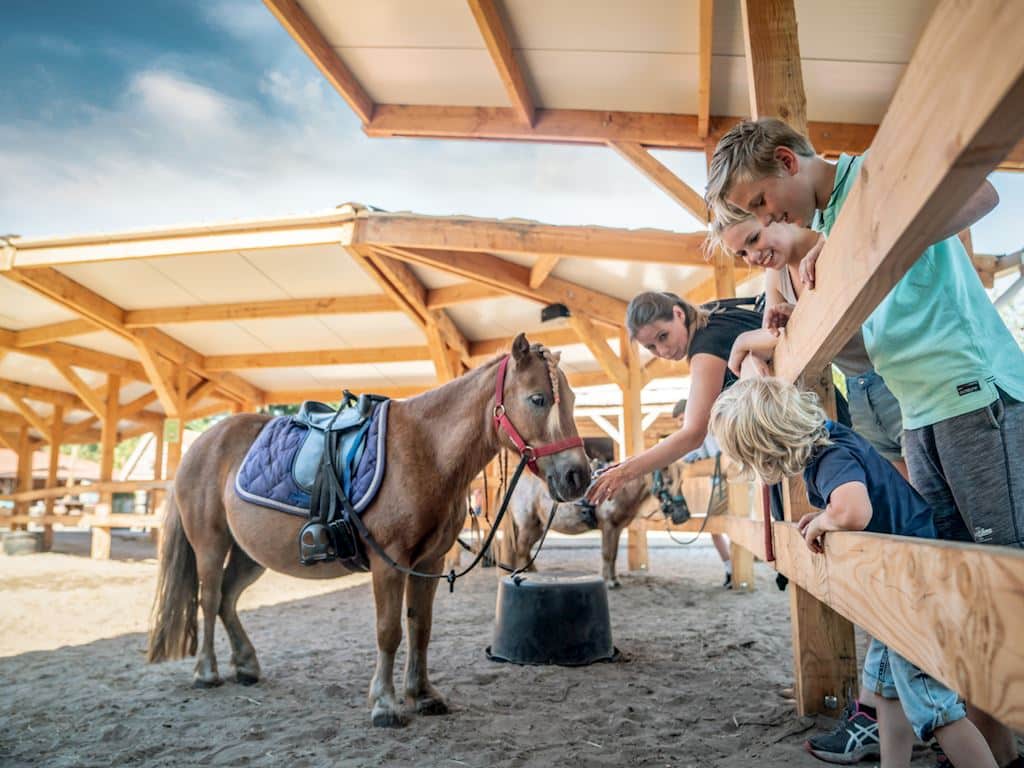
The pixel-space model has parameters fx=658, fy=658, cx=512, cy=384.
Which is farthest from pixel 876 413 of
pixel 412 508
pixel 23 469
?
pixel 23 469

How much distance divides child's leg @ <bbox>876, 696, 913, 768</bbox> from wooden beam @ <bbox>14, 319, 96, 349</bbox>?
1008 cm

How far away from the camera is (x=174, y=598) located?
3850mm

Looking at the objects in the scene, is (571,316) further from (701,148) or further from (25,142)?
(25,142)

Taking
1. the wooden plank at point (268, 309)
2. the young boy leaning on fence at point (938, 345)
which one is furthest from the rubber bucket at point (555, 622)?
the wooden plank at point (268, 309)

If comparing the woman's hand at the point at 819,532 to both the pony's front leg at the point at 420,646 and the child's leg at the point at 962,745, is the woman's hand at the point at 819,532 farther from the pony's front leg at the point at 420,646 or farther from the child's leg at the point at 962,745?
the pony's front leg at the point at 420,646

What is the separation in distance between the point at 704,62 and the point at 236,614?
173 inches

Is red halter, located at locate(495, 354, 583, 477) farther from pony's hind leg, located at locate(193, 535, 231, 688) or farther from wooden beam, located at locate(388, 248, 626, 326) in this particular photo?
wooden beam, located at locate(388, 248, 626, 326)

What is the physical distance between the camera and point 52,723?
119 inches

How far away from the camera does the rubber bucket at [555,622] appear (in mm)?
3809

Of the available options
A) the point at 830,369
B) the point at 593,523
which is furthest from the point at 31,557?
the point at 830,369

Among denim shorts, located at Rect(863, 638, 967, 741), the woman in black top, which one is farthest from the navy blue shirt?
the woman in black top

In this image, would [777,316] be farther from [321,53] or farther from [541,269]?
[541,269]

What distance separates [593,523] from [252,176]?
2895 centimetres

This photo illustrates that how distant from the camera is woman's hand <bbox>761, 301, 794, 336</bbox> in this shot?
200cm
